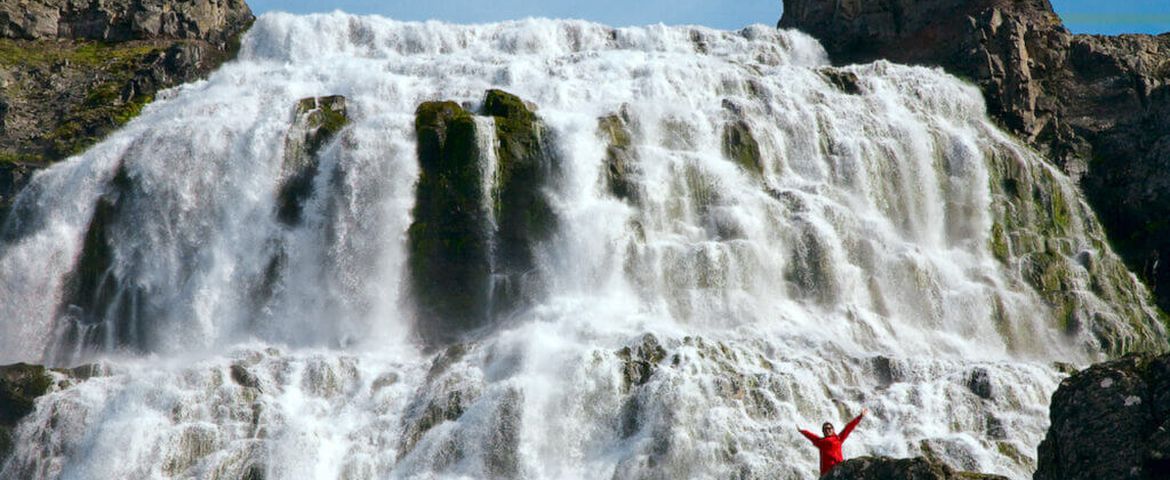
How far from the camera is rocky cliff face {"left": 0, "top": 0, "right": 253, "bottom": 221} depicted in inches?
1960

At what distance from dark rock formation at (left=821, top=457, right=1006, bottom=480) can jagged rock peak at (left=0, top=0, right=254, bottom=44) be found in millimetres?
44351

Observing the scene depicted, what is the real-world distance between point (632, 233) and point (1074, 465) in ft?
74.9

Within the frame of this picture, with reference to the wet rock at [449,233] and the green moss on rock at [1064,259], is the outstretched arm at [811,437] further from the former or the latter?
the green moss on rock at [1064,259]

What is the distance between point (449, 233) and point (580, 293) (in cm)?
450

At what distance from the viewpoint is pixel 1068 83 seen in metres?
54.0

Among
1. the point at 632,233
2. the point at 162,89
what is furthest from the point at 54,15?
the point at 632,233

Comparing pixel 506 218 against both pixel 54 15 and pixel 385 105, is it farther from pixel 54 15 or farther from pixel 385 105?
pixel 54 15

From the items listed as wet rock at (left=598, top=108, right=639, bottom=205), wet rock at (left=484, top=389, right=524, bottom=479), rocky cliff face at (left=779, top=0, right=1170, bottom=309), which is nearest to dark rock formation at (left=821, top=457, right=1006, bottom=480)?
wet rock at (left=484, top=389, right=524, bottom=479)

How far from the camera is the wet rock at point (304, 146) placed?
4231cm

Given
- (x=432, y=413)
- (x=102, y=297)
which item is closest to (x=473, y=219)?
→ (x=432, y=413)

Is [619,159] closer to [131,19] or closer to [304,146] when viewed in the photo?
[304,146]

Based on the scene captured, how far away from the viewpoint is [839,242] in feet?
139

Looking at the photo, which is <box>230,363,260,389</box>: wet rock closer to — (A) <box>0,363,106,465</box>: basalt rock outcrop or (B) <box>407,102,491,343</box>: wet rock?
(A) <box>0,363,106,465</box>: basalt rock outcrop

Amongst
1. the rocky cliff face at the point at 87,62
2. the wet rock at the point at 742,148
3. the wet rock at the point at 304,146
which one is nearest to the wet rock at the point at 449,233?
the wet rock at the point at 304,146
